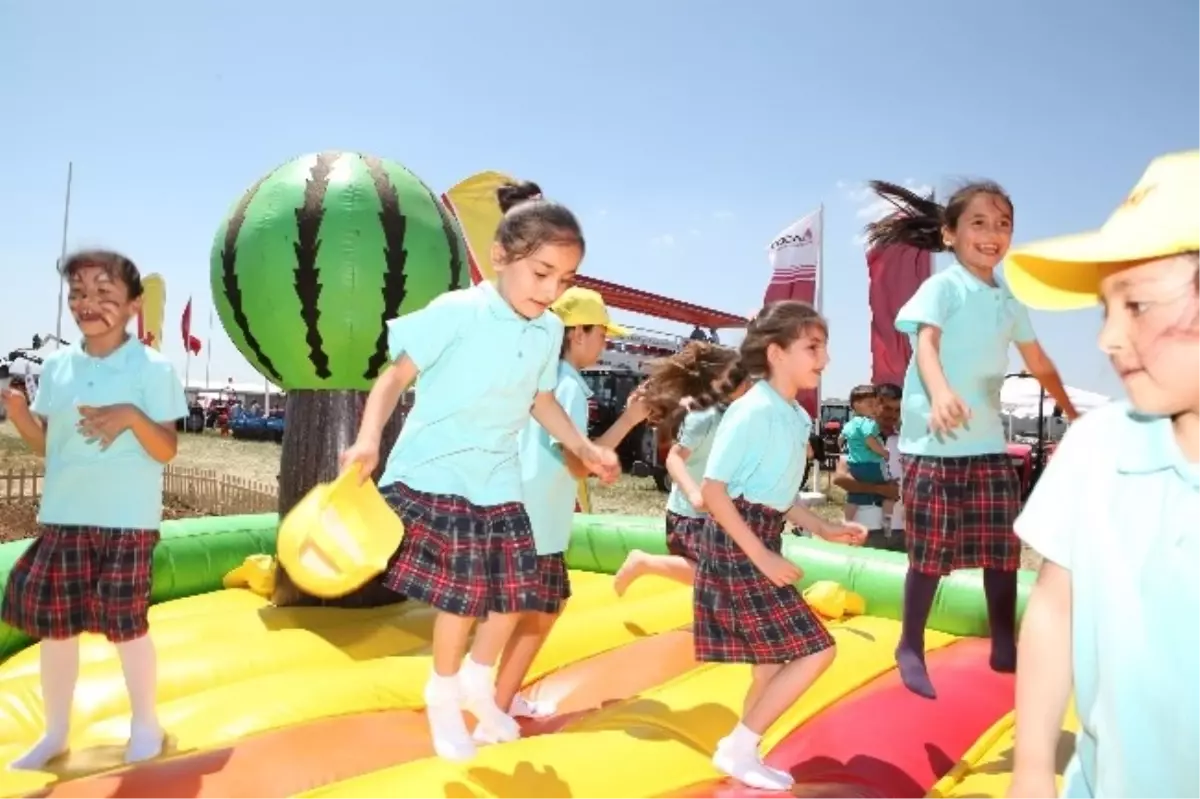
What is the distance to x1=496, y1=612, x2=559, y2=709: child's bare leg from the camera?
2785 mm

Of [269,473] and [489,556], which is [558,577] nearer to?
[489,556]

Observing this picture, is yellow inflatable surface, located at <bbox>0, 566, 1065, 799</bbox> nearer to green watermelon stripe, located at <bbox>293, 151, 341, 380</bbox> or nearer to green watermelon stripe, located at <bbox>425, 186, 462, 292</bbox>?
green watermelon stripe, located at <bbox>293, 151, 341, 380</bbox>

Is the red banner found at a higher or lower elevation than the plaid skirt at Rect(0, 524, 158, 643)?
Answer: higher

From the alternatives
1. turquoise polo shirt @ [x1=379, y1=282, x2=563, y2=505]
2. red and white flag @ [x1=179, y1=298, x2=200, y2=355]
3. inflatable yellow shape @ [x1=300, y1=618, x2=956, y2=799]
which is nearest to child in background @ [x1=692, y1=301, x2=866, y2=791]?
inflatable yellow shape @ [x1=300, y1=618, x2=956, y2=799]

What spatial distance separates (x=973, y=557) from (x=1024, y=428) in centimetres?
2358

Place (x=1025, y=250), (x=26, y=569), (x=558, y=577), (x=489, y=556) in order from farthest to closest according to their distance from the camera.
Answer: (x=558, y=577) → (x=26, y=569) → (x=489, y=556) → (x=1025, y=250)

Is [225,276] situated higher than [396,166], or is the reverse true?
[396,166]

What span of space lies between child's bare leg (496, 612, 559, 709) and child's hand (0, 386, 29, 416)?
1.55 meters

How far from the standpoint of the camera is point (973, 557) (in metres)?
2.88

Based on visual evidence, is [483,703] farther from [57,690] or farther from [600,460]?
[57,690]

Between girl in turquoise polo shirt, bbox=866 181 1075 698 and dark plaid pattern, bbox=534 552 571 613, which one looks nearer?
dark plaid pattern, bbox=534 552 571 613

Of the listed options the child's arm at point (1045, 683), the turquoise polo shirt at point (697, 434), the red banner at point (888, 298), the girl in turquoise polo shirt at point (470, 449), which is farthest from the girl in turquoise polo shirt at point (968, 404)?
the red banner at point (888, 298)

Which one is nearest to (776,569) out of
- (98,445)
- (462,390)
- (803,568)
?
(462,390)

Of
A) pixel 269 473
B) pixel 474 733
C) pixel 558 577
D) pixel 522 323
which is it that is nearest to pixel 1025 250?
pixel 522 323
